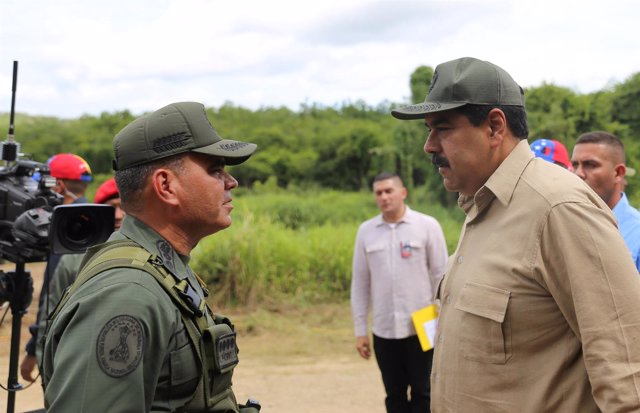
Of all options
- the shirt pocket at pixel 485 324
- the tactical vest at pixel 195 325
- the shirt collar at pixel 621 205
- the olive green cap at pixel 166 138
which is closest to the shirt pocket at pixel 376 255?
the shirt collar at pixel 621 205

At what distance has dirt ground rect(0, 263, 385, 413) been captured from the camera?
21.2 ft

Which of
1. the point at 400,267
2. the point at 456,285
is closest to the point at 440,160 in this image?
the point at 456,285

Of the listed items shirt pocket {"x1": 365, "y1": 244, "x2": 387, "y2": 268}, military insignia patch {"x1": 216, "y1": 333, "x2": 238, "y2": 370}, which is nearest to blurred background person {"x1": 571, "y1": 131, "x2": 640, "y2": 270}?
shirt pocket {"x1": 365, "y1": 244, "x2": 387, "y2": 268}

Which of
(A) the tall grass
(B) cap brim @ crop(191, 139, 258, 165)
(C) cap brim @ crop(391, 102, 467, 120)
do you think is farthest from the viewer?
(A) the tall grass

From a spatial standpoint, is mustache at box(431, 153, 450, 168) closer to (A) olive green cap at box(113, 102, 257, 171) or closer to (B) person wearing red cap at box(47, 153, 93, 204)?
(A) olive green cap at box(113, 102, 257, 171)

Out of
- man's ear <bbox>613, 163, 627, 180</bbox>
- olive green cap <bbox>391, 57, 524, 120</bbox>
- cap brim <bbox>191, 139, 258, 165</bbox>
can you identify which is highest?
olive green cap <bbox>391, 57, 524, 120</bbox>

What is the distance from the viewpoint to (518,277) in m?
2.15

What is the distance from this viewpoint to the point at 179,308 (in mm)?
1829

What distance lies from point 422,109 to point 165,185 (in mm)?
937

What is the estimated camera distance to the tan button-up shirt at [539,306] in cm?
197

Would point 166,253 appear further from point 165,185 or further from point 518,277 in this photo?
point 518,277

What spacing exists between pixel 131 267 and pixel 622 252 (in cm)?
138

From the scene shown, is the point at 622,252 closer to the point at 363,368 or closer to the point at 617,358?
the point at 617,358

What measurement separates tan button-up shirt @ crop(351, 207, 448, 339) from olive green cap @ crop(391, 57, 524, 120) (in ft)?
9.12
